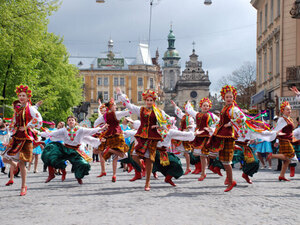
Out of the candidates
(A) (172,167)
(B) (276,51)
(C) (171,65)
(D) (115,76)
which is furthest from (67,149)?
(C) (171,65)

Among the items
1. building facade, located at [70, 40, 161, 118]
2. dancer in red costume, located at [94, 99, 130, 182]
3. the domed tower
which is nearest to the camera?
dancer in red costume, located at [94, 99, 130, 182]

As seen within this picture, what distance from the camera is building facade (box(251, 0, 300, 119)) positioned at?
86.8 ft

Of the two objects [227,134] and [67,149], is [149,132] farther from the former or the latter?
[67,149]

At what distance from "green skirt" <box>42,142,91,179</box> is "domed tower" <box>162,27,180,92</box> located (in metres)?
160

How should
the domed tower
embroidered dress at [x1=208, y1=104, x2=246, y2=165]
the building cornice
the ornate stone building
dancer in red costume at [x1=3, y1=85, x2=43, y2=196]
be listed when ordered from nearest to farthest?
dancer in red costume at [x1=3, y1=85, x2=43, y2=196], embroidered dress at [x1=208, y1=104, x2=246, y2=165], the building cornice, the ornate stone building, the domed tower

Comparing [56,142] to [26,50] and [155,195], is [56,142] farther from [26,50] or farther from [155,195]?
[26,50]

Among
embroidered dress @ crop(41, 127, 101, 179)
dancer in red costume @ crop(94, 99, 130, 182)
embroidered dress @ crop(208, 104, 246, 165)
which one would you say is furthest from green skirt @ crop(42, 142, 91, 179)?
embroidered dress @ crop(208, 104, 246, 165)

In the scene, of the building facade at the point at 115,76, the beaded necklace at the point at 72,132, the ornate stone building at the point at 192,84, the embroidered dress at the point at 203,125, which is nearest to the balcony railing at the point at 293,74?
the embroidered dress at the point at 203,125

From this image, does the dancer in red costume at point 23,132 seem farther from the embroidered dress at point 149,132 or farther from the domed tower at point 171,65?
the domed tower at point 171,65

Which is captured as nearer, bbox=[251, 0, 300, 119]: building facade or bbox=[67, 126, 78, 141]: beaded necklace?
bbox=[67, 126, 78, 141]: beaded necklace

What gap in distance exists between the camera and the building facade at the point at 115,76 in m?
97.1

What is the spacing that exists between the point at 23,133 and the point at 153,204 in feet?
10.3

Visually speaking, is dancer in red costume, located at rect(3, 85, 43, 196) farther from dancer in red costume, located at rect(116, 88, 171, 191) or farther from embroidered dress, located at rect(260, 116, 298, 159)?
embroidered dress, located at rect(260, 116, 298, 159)

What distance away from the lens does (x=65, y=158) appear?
11.1 m
